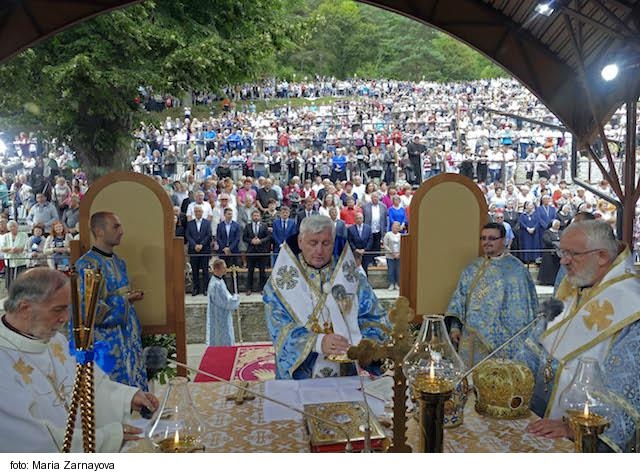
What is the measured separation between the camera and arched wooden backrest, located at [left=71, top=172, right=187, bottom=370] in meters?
4.63

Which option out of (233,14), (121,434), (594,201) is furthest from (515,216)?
(121,434)

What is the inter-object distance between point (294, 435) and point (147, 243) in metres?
2.58

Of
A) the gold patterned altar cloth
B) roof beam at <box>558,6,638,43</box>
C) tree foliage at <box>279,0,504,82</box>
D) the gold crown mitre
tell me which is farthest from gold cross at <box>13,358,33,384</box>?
tree foliage at <box>279,0,504,82</box>

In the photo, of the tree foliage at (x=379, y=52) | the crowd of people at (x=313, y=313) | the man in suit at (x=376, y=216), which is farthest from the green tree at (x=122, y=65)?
the tree foliage at (x=379, y=52)

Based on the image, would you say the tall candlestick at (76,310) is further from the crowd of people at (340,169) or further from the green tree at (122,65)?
the green tree at (122,65)

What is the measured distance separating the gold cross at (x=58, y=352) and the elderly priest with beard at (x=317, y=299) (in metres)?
1.06

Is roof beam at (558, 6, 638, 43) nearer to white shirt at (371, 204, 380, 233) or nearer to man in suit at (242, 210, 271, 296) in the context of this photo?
man in suit at (242, 210, 271, 296)

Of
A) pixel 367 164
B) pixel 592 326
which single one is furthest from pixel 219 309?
pixel 367 164

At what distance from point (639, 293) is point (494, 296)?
5.91 ft

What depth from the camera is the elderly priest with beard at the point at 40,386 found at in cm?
235

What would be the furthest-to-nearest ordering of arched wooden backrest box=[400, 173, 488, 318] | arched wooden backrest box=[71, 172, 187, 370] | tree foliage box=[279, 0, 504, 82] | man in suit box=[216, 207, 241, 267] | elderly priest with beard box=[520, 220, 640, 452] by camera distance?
tree foliage box=[279, 0, 504, 82] < man in suit box=[216, 207, 241, 267] < arched wooden backrest box=[400, 173, 488, 318] < arched wooden backrest box=[71, 172, 187, 370] < elderly priest with beard box=[520, 220, 640, 452]

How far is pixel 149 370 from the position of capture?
4875mm

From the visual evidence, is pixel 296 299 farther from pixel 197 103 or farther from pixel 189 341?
pixel 197 103

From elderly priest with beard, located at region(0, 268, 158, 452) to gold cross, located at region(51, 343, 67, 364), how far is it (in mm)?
34
